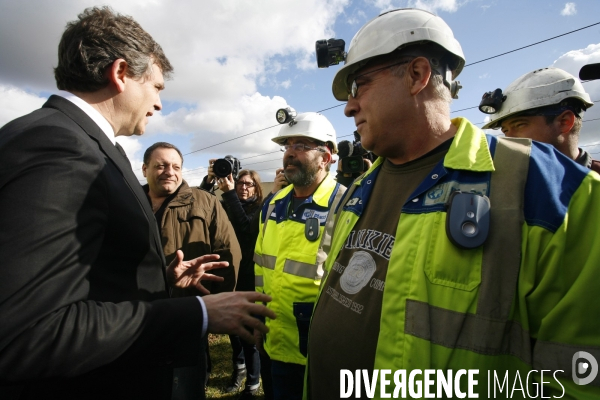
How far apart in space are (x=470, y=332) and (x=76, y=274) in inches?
50.7

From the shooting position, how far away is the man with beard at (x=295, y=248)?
96.9 inches

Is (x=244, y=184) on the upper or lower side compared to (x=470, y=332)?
upper

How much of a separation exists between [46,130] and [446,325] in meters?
1.47

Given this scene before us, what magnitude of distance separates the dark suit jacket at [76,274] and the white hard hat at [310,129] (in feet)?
6.89

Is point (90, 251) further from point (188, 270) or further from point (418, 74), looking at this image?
point (418, 74)

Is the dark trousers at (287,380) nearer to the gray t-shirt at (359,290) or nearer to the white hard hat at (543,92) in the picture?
the gray t-shirt at (359,290)

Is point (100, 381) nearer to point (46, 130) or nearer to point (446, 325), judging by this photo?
point (46, 130)

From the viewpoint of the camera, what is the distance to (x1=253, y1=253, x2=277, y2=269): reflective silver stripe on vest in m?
2.72

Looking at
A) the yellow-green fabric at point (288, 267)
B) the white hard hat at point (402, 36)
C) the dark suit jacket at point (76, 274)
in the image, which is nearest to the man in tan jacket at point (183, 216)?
the yellow-green fabric at point (288, 267)

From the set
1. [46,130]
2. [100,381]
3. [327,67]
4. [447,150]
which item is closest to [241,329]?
[100,381]

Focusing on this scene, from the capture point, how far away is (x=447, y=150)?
4.85 ft

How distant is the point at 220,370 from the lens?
175 inches

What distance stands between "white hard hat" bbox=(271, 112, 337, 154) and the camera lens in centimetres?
78

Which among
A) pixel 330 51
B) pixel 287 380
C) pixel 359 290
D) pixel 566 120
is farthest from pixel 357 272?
pixel 566 120
